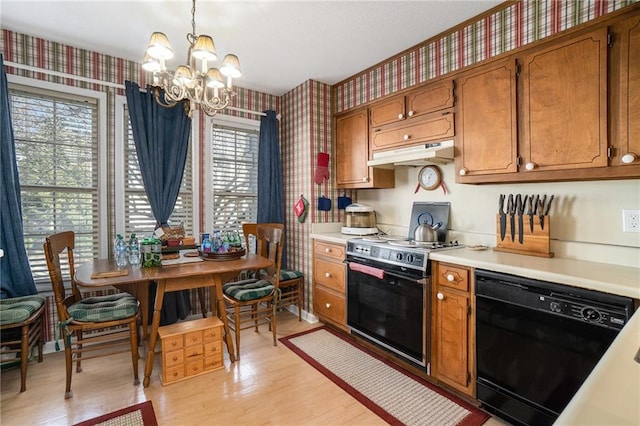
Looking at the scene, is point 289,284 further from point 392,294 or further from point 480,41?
point 480,41

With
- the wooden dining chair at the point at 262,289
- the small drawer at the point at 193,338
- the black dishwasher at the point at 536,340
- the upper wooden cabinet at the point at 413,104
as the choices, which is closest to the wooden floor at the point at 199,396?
the small drawer at the point at 193,338

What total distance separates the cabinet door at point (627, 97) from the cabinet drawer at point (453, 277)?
3.17 feet

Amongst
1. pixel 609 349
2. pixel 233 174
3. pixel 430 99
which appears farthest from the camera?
pixel 233 174

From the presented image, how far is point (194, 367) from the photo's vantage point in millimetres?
2271

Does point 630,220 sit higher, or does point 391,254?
point 630,220

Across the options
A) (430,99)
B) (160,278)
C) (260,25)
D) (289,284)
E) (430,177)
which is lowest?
(289,284)

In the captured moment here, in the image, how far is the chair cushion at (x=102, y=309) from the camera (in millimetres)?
2037

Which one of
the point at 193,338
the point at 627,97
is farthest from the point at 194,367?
the point at 627,97

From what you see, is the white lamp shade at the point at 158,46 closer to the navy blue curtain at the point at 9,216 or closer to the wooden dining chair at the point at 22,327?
the navy blue curtain at the point at 9,216

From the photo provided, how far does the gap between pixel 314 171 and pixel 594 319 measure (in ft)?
8.21

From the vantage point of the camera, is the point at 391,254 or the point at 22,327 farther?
the point at 391,254

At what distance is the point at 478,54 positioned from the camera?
7.30 feet

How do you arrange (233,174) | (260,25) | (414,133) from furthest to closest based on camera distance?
(233,174) → (414,133) → (260,25)

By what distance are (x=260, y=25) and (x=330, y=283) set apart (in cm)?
229
